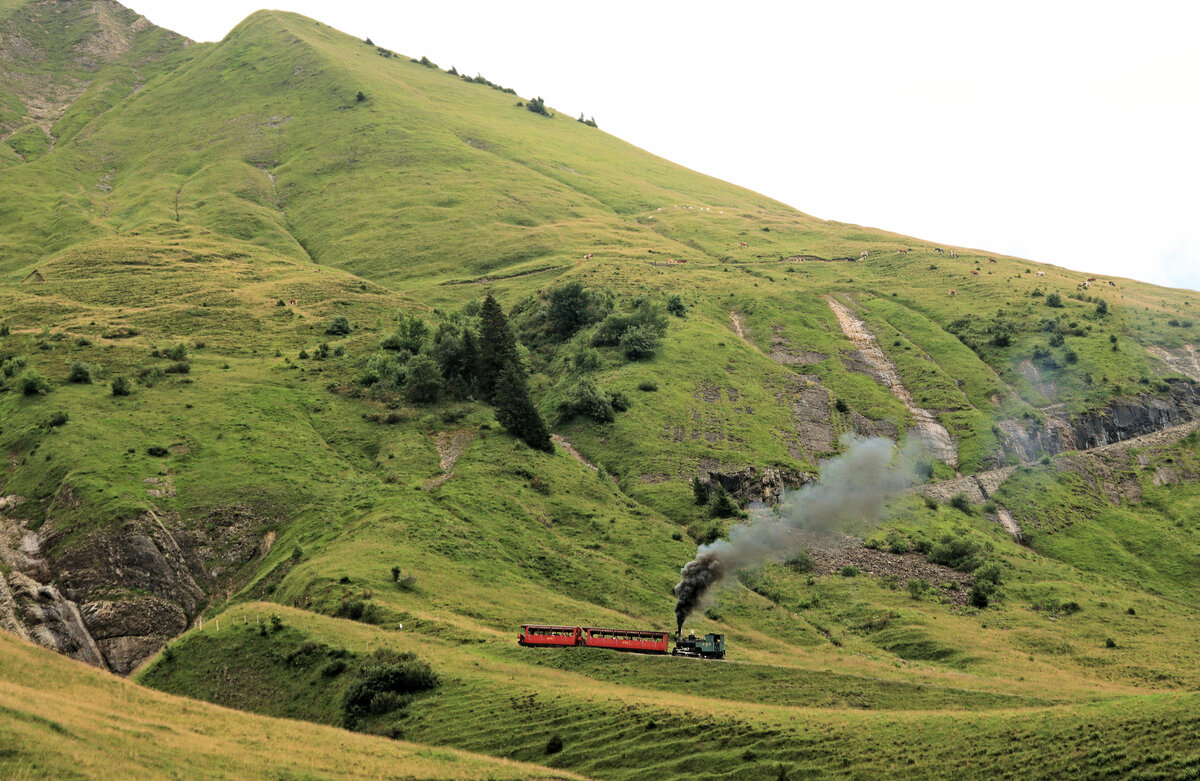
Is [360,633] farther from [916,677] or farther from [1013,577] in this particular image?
[1013,577]

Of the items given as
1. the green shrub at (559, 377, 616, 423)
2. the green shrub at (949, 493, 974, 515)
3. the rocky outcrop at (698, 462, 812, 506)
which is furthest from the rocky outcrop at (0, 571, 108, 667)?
the green shrub at (949, 493, 974, 515)

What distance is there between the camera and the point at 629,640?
59.9 m

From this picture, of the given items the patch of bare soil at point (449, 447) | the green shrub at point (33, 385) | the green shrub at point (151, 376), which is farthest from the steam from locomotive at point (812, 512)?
the green shrub at point (33, 385)

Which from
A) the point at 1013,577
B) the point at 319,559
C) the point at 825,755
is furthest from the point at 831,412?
the point at 825,755

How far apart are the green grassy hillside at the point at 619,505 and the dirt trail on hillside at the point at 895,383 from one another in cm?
83

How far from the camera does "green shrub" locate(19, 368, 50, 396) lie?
4033 inches

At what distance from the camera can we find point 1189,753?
137 ft

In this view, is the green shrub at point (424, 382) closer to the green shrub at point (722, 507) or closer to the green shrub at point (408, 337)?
the green shrub at point (408, 337)

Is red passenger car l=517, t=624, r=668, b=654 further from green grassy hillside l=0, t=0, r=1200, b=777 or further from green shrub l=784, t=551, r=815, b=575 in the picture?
green shrub l=784, t=551, r=815, b=575

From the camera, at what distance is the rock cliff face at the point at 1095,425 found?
12162 cm

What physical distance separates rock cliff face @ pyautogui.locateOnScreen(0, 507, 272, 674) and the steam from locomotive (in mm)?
42235

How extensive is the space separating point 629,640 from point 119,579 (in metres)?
44.3

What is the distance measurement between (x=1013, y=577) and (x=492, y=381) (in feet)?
218

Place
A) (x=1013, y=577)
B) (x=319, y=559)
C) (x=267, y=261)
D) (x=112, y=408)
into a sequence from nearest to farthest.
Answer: (x=319, y=559) < (x=1013, y=577) < (x=112, y=408) < (x=267, y=261)
